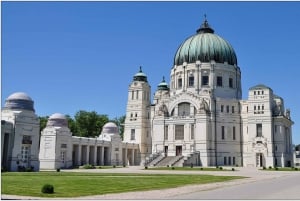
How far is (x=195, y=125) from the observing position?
85.6 metres

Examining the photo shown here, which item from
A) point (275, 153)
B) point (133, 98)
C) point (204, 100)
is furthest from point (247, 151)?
point (133, 98)

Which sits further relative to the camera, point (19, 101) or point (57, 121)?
point (57, 121)

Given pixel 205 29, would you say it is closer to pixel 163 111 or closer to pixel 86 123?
pixel 163 111

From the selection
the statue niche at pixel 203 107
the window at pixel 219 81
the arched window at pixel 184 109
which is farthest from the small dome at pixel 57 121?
the window at pixel 219 81

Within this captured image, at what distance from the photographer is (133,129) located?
318 ft

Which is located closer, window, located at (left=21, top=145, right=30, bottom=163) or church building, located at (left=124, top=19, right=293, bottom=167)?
window, located at (left=21, top=145, right=30, bottom=163)

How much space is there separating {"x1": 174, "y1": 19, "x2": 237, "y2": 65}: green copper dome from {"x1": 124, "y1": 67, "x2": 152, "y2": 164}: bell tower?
10.4m

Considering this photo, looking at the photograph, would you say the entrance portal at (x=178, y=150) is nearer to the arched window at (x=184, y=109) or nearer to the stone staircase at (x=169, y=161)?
the stone staircase at (x=169, y=161)

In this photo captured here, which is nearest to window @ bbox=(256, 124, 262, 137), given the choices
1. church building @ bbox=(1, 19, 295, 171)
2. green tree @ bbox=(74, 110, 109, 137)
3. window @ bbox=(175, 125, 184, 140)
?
church building @ bbox=(1, 19, 295, 171)

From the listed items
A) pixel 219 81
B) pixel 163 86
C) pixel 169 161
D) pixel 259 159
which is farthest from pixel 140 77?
pixel 259 159

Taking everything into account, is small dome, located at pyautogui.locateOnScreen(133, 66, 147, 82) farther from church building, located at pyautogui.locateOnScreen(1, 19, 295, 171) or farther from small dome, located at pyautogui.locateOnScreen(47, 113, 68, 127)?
small dome, located at pyautogui.locateOnScreen(47, 113, 68, 127)

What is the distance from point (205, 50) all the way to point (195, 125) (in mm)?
18797

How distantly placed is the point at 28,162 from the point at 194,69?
48.9m

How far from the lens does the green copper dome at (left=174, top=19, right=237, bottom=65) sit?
92.9 metres
